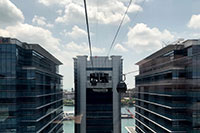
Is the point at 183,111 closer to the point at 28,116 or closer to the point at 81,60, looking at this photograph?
the point at 28,116

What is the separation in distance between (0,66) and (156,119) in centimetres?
2325

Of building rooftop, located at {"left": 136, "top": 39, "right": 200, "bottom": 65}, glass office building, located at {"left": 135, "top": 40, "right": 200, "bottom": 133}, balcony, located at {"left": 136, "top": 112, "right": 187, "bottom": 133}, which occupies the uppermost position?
building rooftop, located at {"left": 136, "top": 39, "right": 200, "bottom": 65}

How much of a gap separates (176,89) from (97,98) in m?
21.1

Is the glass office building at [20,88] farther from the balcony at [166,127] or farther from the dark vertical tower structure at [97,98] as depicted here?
the balcony at [166,127]

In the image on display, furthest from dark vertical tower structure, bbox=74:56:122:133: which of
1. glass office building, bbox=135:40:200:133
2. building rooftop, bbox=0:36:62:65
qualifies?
glass office building, bbox=135:40:200:133

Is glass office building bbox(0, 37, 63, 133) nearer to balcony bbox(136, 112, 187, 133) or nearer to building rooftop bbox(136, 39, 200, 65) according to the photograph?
balcony bbox(136, 112, 187, 133)

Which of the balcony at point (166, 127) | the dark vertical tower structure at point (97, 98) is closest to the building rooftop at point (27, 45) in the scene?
the dark vertical tower structure at point (97, 98)

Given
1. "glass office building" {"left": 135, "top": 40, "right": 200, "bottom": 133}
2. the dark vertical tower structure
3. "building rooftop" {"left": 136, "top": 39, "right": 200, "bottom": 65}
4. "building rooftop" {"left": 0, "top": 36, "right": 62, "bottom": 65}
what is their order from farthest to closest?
1. the dark vertical tower structure
2. "building rooftop" {"left": 0, "top": 36, "right": 62, "bottom": 65}
3. "building rooftop" {"left": 136, "top": 39, "right": 200, "bottom": 65}
4. "glass office building" {"left": 135, "top": 40, "right": 200, "bottom": 133}

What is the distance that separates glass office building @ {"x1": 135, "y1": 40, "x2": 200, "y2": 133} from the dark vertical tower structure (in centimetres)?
1143

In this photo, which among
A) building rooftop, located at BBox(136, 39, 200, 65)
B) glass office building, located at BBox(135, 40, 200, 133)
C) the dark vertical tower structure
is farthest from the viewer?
the dark vertical tower structure

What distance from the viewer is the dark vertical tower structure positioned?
38031mm

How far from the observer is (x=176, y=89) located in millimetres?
20922

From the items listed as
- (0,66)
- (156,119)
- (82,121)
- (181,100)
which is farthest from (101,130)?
(0,66)

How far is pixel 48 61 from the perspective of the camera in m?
30.6
